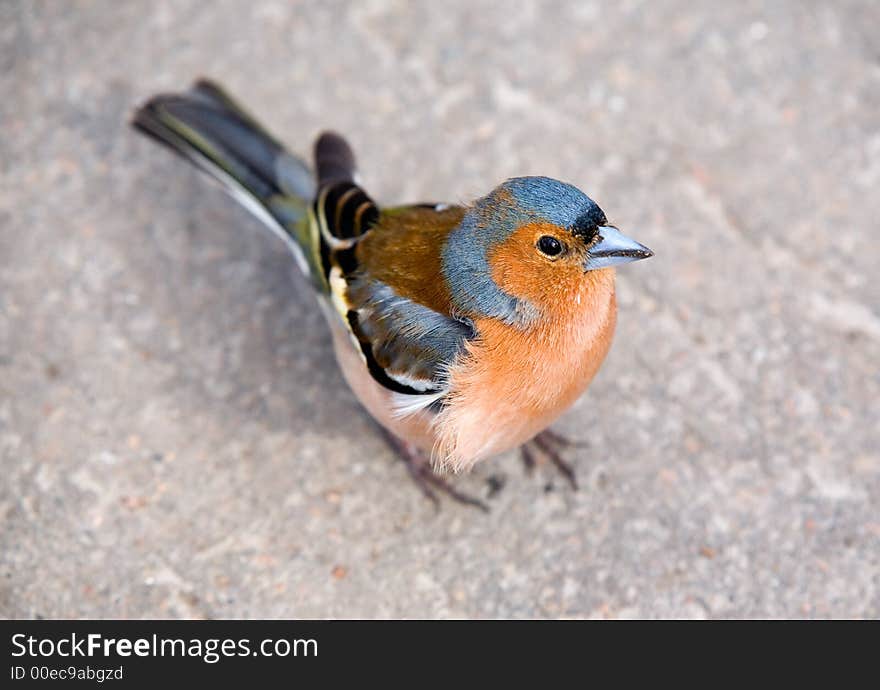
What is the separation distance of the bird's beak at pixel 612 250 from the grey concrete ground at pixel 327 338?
3.60 ft

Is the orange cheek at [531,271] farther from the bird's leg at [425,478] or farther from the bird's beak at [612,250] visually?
the bird's leg at [425,478]

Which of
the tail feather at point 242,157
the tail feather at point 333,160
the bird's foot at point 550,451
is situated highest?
the tail feather at point 333,160

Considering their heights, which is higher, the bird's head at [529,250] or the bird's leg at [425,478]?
the bird's head at [529,250]

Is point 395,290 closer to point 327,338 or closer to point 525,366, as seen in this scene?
point 525,366

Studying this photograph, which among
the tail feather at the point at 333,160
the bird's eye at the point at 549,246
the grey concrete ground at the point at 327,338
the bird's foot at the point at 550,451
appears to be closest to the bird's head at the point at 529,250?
the bird's eye at the point at 549,246

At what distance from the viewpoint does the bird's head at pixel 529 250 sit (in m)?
2.96

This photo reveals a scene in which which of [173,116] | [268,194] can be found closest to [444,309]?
[268,194]

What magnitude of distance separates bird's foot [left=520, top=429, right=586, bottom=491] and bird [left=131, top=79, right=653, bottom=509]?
49 centimetres

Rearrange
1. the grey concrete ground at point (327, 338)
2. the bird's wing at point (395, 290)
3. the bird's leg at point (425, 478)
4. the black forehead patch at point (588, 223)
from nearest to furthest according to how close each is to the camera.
A: the black forehead patch at point (588, 223)
the bird's wing at point (395, 290)
the grey concrete ground at point (327, 338)
the bird's leg at point (425, 478)

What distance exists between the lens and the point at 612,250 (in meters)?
2.96

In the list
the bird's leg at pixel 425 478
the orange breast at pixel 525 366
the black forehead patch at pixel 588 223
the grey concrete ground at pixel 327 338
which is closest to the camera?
the black forehead patch at pixel 588 223

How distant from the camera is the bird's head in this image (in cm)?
296

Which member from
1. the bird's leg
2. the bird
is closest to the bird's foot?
the bird's leg

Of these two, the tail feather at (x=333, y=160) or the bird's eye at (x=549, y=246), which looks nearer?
the bird's eye at (x=549, y=246)
